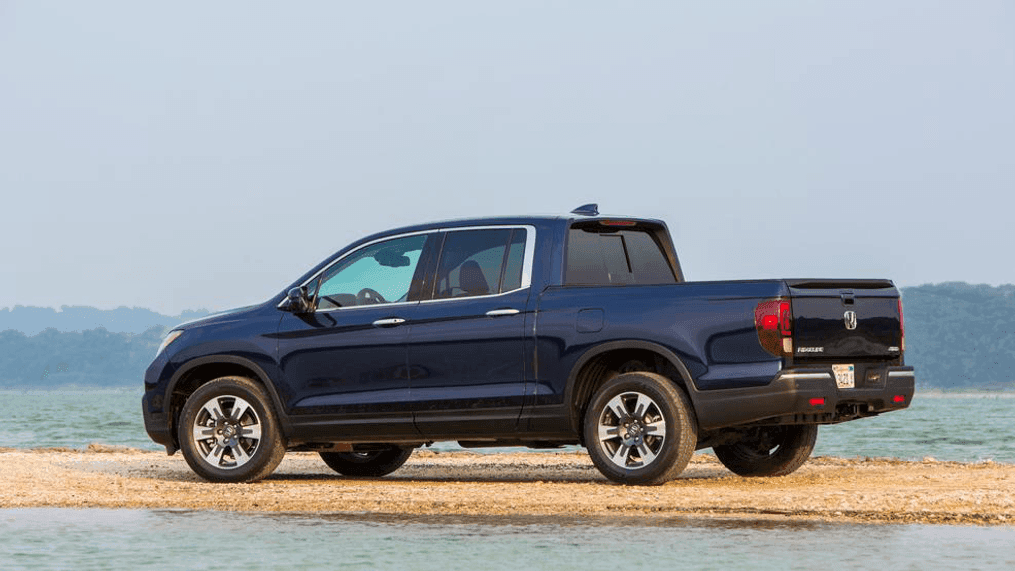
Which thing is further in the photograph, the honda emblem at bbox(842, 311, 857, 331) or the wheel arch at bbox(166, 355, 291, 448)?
the wheel arch at bbox(166, 355, 291, 448)

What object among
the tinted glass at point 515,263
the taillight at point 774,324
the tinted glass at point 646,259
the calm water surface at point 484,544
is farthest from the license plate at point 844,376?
the tinted glass at point 515,263

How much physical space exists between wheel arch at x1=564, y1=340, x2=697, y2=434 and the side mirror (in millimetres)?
2178

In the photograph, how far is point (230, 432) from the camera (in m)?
13.0

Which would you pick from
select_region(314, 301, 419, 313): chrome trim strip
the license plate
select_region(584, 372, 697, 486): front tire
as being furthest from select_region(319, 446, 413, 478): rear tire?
the license plate

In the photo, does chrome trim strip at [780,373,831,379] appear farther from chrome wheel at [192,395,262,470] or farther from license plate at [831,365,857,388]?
chrome wheel at [192,395,262,470]

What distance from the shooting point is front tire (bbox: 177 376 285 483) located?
41.9 feet

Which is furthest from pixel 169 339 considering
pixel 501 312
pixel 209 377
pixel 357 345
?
pixel 501 312

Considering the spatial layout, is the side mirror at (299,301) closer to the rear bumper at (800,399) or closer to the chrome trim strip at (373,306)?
the chrome trim strip at (373,306)

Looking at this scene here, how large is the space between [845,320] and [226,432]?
4.75 m

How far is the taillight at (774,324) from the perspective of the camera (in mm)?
11000

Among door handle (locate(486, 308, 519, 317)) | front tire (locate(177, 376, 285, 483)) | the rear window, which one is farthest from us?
front tire (locate(177, 376, 285, 483))

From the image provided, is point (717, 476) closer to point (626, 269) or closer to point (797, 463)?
point (797, 463)

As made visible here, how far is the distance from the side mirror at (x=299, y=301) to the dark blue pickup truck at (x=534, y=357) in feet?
0.06

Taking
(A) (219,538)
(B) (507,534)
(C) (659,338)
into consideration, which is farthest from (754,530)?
(A) (219,538)
